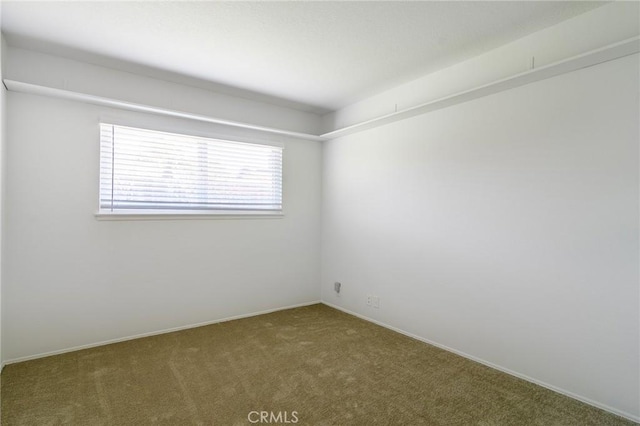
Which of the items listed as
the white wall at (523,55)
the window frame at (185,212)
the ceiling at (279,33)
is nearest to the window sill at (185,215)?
the window frame at (185,212)

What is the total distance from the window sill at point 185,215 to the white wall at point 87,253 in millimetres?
55

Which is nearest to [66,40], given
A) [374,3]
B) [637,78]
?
[374,3]

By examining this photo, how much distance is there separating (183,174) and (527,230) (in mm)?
3238

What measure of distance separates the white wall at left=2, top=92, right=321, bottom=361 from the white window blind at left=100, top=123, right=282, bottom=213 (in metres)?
0.11

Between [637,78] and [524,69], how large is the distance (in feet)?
2.24

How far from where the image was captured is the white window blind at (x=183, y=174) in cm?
309

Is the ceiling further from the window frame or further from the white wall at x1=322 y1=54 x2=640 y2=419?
the window frame

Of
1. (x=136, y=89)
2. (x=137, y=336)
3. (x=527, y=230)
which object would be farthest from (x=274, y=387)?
(x=136, y=89)

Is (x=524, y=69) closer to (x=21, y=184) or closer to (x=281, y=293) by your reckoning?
(x=281, y=293)

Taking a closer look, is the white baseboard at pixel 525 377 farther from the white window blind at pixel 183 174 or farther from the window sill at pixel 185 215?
the white window blind at pixel 183 174

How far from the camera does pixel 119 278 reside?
3096mm

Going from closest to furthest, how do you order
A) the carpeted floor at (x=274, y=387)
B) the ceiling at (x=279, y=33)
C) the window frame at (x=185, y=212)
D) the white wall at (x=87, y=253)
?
the carpeted floor at (x=274, y=387) → the ceiling at (x=279, y=33) → the white wall at (x=87, y=253) → the window frame at (x=185, y=212)

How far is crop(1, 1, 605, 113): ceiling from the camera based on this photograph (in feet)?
7.00

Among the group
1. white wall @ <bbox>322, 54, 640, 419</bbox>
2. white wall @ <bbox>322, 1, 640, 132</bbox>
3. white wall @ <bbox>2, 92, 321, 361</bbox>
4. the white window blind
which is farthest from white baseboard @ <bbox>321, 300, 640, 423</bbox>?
white wall @ <bbox>322, 1, 640, 132</bbox>
